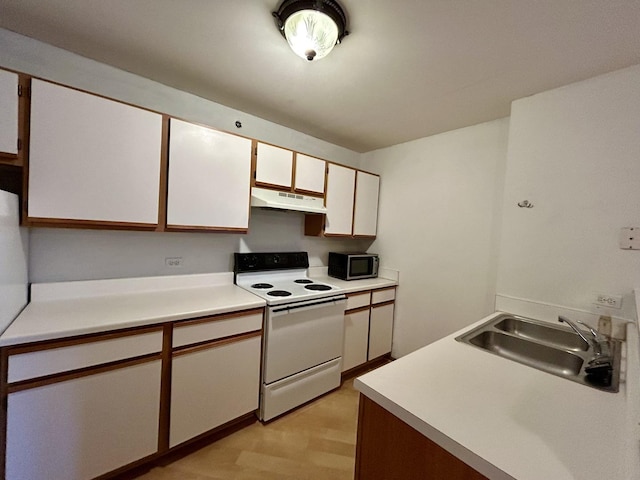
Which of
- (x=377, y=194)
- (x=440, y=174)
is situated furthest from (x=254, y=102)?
(x=440, y=174)

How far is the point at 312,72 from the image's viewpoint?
162cm

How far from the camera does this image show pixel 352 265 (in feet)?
8.81

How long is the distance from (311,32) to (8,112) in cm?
147

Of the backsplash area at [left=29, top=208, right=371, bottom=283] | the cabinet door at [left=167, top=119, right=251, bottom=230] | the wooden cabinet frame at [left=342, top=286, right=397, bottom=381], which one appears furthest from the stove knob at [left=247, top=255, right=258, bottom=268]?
the wooden cabinet frame at [left=342, top=286, right=397, bottom=381]

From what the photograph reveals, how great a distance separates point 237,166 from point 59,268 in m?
1.27

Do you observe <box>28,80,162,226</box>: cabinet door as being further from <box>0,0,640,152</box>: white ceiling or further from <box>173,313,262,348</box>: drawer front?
<box>173,313,262,348</box>: drawer front

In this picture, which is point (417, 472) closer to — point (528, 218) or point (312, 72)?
point (528, 218)

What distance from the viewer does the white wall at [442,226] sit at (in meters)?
2.15

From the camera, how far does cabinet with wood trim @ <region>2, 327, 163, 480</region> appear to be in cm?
108

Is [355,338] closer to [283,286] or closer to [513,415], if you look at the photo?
[283,286]

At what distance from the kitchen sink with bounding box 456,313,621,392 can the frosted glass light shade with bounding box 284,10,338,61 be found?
1605mm

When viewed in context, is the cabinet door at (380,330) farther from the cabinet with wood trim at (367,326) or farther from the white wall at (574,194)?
the white wall at (574,194)

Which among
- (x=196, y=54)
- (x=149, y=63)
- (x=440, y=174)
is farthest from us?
(x=440, y=174)

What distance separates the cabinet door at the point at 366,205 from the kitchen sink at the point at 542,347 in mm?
1560
